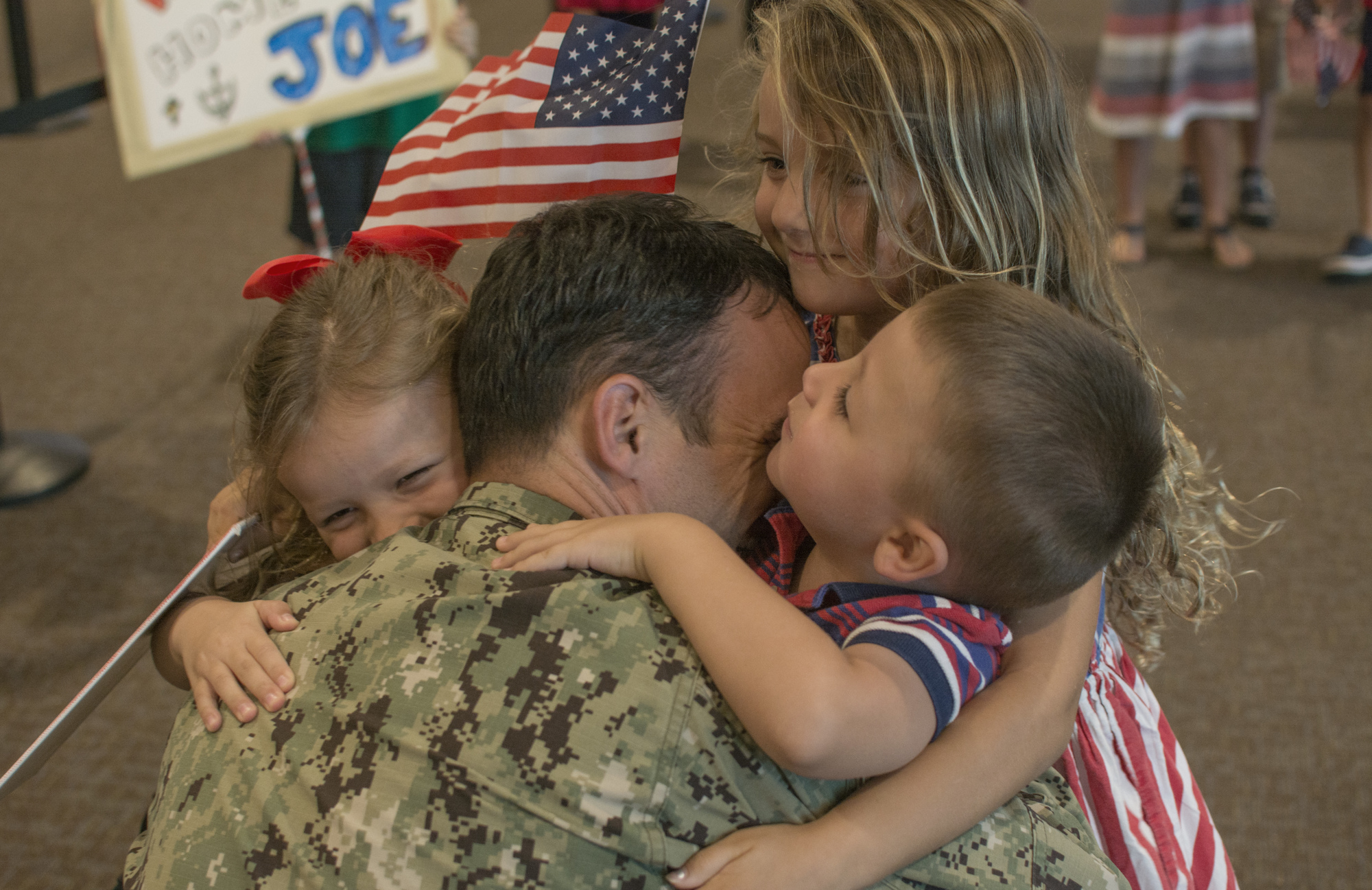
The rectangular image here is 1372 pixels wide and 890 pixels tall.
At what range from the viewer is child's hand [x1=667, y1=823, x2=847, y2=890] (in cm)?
85

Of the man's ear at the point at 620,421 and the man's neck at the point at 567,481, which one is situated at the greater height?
the man's ear at the point at 620,421

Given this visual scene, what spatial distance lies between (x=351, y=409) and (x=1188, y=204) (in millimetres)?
3954

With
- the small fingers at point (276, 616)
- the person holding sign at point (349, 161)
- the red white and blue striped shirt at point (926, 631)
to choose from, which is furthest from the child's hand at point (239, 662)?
the person holding sign at point (349, 161)

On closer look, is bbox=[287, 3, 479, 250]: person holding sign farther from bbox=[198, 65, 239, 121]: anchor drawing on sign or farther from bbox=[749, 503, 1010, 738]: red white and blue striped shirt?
bbox=[749, 503, 1010, 738]: red white and blue striped shirt

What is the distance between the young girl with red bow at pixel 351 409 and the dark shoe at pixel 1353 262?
3.57m

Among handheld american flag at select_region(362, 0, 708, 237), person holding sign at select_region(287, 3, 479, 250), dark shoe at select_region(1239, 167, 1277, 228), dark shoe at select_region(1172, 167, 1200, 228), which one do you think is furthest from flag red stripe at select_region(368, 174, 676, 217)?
dark shoe at select_region(1239, 167, 1277, 228)

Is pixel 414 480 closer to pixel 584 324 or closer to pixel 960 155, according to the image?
pixel 584 324

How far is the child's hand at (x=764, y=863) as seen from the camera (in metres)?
0.85

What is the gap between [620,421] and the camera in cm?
110

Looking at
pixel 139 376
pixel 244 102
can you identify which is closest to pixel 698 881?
pixel 244 102

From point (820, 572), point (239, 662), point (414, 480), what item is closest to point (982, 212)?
point (820, 572)

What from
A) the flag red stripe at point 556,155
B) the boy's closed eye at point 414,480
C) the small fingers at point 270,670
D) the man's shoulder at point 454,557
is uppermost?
the flag red stripe at point 556,155

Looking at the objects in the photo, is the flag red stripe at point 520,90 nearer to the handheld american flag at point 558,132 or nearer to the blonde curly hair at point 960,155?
the handheld american flag at point 558,132

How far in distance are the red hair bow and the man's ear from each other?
403 millimetres
